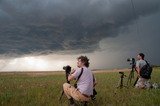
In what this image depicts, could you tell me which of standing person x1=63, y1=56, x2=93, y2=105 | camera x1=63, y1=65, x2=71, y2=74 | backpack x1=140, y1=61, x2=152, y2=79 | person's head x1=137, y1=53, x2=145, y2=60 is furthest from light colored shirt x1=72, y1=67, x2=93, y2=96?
backpack x1=140, y1=61, x2=152, y2=79

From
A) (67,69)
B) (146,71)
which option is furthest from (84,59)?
(146,71)

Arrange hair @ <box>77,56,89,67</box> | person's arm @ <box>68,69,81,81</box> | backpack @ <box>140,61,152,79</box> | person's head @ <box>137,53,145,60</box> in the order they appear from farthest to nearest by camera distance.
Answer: backpack @ <box>140,61,152,79</box> → person's head @ <box>137,53,145,60</box> → hair @ <box>77,56,89,67</box> → person's arm @ <box>68,69,81,81</box>

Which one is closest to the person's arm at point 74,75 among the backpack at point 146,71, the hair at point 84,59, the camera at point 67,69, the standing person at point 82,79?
the standing person at point 82,79

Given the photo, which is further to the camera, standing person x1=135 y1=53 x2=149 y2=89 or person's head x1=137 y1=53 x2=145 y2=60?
standing person x1=135 y1=53 x2=149 y2=89

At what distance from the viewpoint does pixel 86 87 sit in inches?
504

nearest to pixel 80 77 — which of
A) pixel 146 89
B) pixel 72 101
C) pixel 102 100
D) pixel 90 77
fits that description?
pixel 90 77

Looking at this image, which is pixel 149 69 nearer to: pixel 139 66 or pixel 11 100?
pixel 139 66

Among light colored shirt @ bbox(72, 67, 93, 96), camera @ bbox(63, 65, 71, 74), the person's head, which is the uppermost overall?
the person's head

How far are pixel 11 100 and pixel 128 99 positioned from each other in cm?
519

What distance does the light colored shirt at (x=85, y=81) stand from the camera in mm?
12587

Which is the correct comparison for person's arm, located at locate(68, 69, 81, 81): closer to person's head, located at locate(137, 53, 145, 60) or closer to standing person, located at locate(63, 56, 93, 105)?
standing person, located at locate(63, 56, 93, 105)

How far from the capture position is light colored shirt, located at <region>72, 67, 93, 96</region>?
41.3ft

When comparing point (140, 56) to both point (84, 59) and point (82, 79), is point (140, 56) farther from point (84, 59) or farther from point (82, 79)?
point (82, 79)

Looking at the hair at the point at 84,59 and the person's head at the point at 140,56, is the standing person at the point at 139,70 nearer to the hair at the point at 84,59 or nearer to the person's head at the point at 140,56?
the person's head at the point at 140,56
